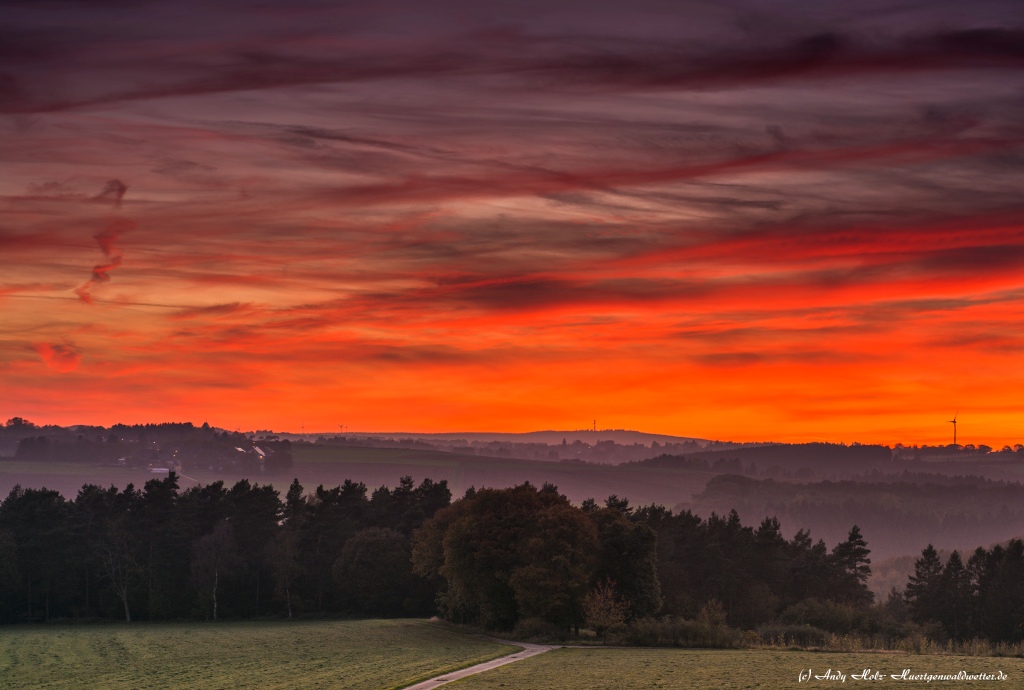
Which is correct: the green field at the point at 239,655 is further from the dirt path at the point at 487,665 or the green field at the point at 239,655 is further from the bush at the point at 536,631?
the bush at the point at 536,631

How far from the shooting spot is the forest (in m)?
142

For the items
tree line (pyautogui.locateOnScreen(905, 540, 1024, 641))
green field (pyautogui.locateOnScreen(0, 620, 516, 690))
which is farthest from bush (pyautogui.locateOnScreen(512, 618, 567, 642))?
tree line (pyautogui.locateOnScreen(905, 540, 1024, 641))

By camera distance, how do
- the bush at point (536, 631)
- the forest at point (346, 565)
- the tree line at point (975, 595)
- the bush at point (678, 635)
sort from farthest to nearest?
the tree line at point (975, 595), the forest at point (346, 565), the bush at point (536, 631), the bush at point (678, 635)

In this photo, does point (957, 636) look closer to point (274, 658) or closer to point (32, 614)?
point (274, 658)

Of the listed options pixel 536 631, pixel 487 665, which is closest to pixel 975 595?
pixel 536 631

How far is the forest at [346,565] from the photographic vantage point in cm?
14200

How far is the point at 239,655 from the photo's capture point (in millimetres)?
89562

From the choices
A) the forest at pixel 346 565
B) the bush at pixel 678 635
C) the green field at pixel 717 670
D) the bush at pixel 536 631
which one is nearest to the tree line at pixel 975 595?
the forest at pixel 346 565

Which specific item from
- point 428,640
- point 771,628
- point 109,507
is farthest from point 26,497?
point 771,628

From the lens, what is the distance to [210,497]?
535 ft

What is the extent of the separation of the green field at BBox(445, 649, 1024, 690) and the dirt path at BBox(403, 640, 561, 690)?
1.38 m

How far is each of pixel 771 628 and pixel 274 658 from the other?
6788 centimetres

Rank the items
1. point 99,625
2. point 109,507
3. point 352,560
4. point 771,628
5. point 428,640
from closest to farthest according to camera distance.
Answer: point 428,640, point 771,628, point 99,625, point 352,560, point 109,507

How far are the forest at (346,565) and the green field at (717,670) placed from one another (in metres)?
42.7
